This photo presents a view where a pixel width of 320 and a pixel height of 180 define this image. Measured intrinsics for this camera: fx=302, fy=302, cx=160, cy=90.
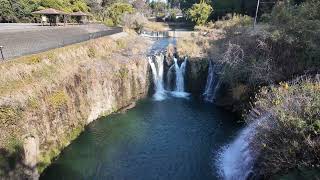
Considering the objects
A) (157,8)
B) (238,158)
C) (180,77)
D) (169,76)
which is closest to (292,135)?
(238,158)

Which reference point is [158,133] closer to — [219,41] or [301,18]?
[301,18]

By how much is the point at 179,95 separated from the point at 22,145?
19.1 m

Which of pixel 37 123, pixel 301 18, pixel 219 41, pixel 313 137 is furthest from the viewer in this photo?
pixel 219 41

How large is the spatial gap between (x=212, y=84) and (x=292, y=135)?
19849mm

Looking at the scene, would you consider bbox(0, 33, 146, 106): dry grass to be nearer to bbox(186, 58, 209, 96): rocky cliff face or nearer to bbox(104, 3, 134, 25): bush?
bbox(186, 58, 209, 96): rocky cliff face

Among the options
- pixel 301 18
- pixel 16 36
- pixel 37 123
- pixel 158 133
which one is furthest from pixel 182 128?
pixel 16 36

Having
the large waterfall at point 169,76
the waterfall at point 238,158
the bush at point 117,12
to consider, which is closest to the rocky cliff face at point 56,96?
the large waterfall at point 169,76

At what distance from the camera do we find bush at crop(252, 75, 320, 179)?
1102cm

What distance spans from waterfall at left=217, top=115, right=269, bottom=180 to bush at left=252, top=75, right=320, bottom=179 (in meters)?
1.07

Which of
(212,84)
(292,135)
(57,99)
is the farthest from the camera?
(212,84)

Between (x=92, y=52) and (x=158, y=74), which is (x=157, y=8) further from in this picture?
(x=92, y=52)

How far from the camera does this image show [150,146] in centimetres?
2134

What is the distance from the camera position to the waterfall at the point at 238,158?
15.4 metres

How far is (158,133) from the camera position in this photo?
2330 cm
